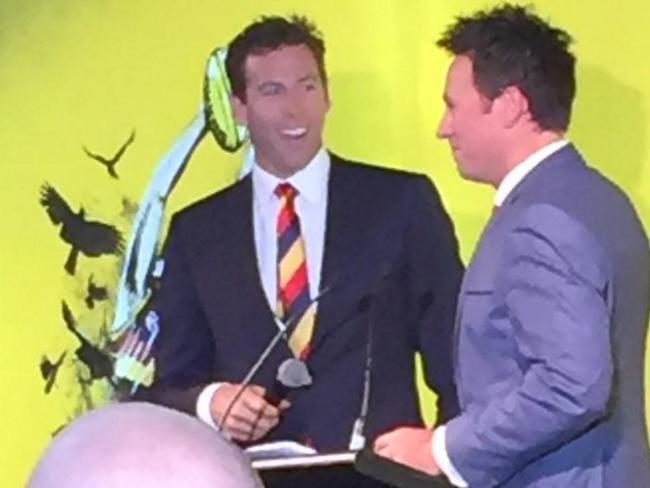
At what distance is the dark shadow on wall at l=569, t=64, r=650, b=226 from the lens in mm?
2131

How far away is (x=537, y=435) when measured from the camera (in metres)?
1.68

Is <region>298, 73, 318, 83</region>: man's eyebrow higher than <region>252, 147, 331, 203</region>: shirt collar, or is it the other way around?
<region>298, 73, 318, 83</region>: man's eyebrow

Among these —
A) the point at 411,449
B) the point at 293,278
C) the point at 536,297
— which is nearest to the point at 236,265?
the point at 293,278

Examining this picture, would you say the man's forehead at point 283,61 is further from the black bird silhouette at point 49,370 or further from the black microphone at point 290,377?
the black bird silhouette at point 49,370

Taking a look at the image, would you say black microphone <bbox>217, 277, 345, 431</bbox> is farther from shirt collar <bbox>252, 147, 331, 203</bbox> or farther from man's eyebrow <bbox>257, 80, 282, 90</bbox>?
man's eyebrow <bbox>257, 80, 282, 90</bbox>

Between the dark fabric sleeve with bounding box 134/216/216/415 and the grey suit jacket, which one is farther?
the dark fabric sleeve with bounding box 134/216/216/415

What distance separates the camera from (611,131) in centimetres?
213

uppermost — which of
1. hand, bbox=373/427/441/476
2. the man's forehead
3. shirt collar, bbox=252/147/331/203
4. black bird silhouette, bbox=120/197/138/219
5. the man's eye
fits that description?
→ the man's forehead

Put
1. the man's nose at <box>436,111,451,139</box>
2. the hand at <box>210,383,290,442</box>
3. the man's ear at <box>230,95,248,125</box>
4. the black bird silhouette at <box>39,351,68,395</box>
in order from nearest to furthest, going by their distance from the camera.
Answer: the man's nose at <box>436,111,451,139</box> < the hand at <box>210,383,290,442</box> < the man's ear at <box>230,95,248,125</box> < the black bird silhouette at <box>39,351,68,395</box>

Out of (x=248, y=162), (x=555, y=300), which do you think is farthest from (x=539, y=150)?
(x=248, y=162)

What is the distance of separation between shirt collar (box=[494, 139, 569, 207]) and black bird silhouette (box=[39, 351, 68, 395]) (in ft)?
2.47

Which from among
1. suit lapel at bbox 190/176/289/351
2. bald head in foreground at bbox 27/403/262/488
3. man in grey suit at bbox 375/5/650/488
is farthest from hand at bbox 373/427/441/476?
bald head in foreground at bbox 27/403/262/488

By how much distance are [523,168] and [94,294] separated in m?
0.73

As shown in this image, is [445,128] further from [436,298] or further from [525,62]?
[436,298]
